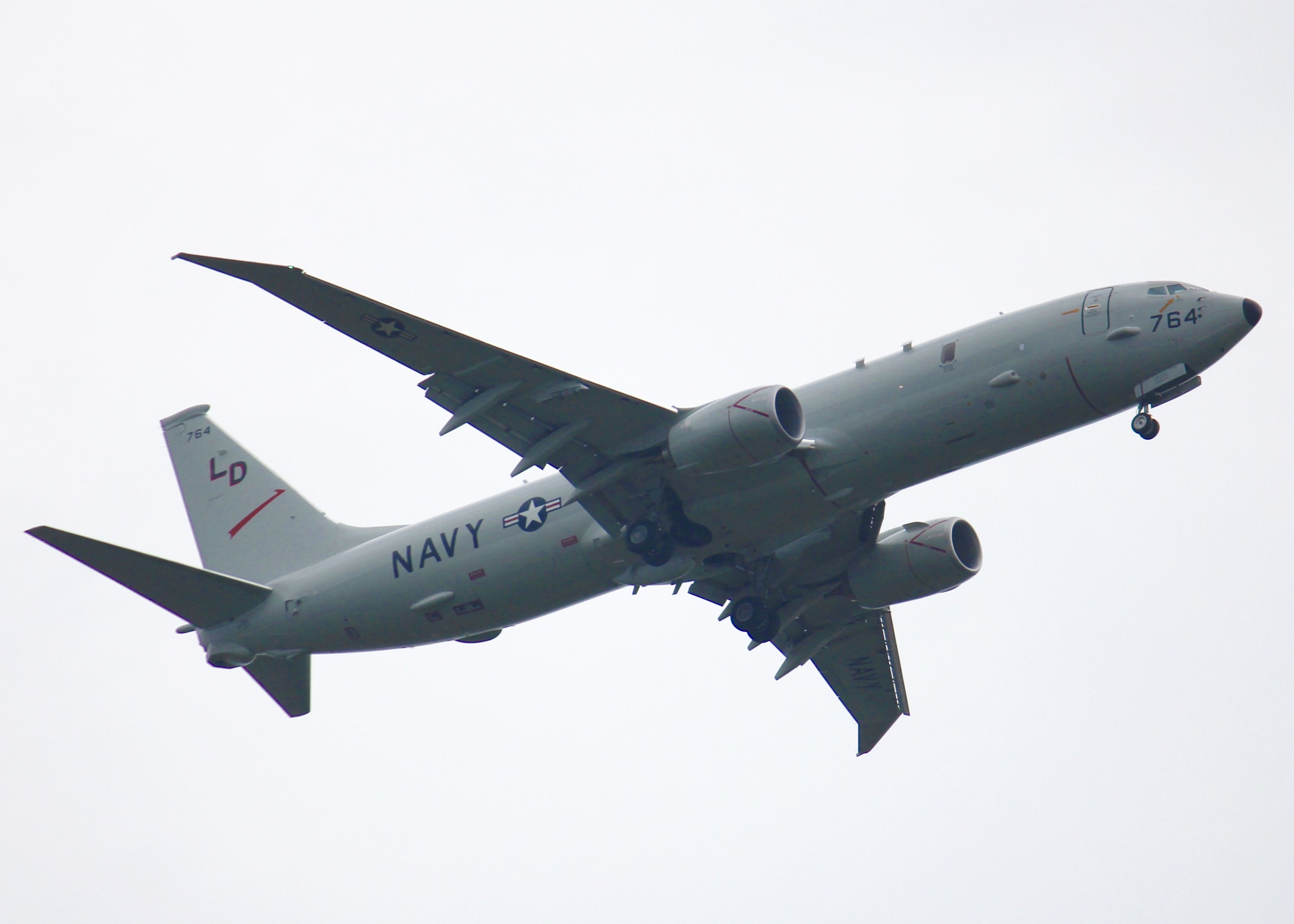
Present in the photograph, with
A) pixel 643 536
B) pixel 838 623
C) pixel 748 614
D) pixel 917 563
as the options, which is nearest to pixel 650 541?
pixel 643 536

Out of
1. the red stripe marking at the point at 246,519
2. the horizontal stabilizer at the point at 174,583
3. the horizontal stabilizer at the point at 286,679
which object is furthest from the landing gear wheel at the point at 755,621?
the red stripe marking at the point at 246,519

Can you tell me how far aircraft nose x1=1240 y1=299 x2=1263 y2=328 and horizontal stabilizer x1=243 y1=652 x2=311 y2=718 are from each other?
2190 centimetres

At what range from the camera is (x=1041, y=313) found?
87.5ft

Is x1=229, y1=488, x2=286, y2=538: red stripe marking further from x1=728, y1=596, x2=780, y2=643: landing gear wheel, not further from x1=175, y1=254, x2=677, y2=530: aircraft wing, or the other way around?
x1=728, y1=596, x2=780, y2=643: landing gear wheel

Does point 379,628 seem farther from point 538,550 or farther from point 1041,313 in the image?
point 1041,313

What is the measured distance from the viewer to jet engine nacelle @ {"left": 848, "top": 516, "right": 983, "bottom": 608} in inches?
1222

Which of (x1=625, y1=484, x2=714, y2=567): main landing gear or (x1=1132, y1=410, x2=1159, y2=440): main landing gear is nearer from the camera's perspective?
(x1=1132, y1=410, x2=1159, y2=440): main landing gear

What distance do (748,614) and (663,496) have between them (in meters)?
5.64

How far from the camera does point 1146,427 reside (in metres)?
25.9

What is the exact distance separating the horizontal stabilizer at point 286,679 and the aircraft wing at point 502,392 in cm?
929

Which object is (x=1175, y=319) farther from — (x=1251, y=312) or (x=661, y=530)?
(x=661, y=530)

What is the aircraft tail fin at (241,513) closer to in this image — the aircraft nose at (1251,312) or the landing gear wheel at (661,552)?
the landing gear wheel at (661,552)

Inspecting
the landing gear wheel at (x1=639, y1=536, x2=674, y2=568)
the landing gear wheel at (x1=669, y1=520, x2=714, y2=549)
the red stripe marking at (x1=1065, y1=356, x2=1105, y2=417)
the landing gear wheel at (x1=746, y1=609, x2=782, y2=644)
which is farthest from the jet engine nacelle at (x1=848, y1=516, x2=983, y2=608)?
the red stripe marking at (x1=1065, y1=356, x2=1105, y2=417)

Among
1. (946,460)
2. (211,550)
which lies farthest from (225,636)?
(946,460)
